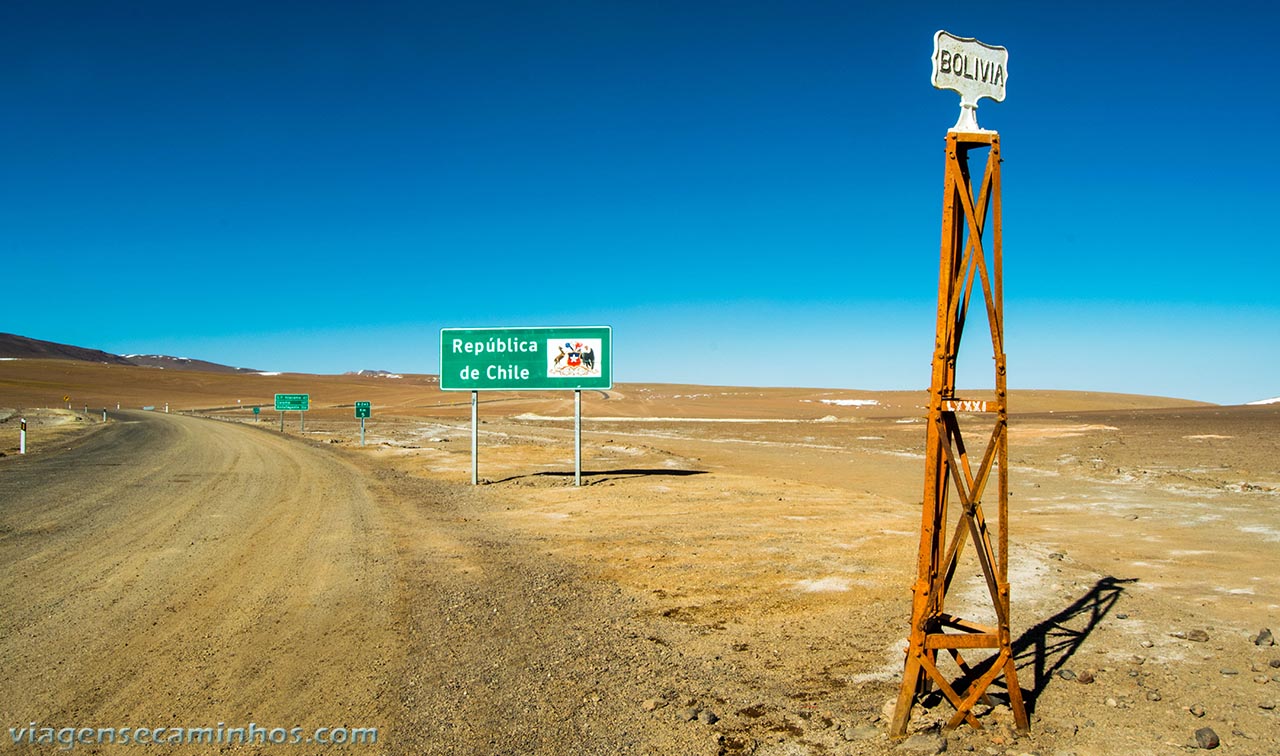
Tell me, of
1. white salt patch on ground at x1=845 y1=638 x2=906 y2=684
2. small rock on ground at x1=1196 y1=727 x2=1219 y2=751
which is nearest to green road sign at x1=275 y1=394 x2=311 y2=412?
white salt patch on ground at x1=845 y1=638 x2=906 y2=684

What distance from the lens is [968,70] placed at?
535 cm

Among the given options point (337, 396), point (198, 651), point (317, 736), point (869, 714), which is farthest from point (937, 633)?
point (337, 396)

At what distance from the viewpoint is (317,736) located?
203 inches

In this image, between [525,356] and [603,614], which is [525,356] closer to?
[525,356]

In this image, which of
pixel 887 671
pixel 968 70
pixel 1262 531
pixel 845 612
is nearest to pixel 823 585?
pixel 845 612

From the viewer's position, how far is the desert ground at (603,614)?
5.32 meters

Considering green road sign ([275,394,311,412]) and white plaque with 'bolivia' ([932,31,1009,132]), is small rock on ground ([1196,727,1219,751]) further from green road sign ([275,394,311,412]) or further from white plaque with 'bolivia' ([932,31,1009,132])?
green road sign ([275,394,311,412])

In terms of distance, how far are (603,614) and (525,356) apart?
45.3 ft

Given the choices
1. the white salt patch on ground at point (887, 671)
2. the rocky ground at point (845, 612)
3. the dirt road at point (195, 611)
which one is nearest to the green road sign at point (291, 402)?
the rocky ground at point (845, 612)

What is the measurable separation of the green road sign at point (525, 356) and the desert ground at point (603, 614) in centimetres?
341

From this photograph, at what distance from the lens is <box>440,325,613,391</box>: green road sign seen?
21.2 metres

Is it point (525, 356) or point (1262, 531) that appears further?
point (525, 356)

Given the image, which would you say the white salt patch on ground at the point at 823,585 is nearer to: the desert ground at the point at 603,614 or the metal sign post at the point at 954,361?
the desert ground at the point at 603,614

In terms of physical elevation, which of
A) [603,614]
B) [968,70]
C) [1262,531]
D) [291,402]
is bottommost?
[603,614]
